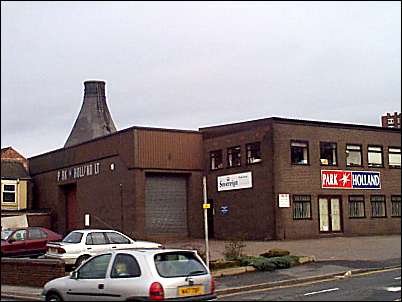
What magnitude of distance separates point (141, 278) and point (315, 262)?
13587 millimetres

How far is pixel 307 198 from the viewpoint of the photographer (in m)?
36.7

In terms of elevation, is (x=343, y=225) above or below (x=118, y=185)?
below

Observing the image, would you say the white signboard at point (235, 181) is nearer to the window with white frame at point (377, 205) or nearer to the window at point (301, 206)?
the window at point (301, 206)

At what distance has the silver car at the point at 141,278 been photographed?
1207 cm

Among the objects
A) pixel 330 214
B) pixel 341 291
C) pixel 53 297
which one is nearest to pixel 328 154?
pixel 330 214

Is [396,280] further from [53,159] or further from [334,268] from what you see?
[53,159]

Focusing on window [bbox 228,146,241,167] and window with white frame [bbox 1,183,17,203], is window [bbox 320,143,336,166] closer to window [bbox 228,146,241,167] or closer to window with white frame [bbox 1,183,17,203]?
window [bbox 228,146,241,167]

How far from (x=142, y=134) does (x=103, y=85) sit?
30760 mm

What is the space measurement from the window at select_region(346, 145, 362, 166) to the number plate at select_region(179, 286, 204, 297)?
25.7 meters

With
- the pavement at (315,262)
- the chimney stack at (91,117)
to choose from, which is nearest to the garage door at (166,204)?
the pavement at (315,262)

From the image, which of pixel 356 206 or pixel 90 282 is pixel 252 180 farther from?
pixel 90 282

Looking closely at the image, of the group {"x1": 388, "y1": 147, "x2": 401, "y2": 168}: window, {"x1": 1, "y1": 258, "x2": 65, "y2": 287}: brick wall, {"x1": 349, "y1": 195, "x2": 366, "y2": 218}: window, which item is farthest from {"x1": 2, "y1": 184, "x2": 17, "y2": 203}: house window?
{"x1": 1, "y1": 258, "x2": 65, "y2": 287}: brick wall

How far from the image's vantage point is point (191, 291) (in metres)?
12.4

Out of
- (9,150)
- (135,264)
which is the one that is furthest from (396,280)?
(9,150)
